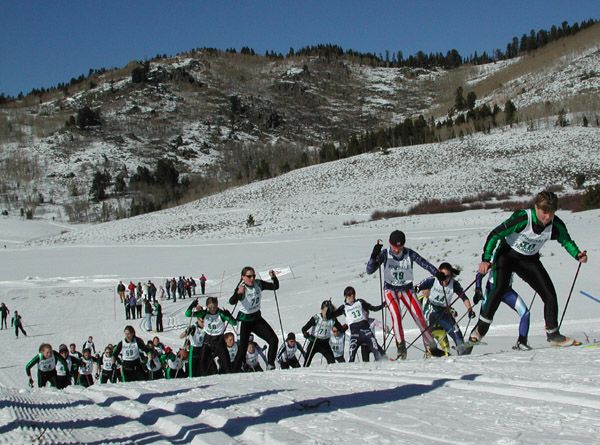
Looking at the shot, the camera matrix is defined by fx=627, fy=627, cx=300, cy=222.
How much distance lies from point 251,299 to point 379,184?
293ft

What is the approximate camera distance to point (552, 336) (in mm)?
8023

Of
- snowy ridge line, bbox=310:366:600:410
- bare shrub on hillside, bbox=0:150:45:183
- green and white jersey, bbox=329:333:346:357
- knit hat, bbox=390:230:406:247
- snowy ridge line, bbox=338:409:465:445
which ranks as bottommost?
green and white jersey, bbox=329:333:346:357

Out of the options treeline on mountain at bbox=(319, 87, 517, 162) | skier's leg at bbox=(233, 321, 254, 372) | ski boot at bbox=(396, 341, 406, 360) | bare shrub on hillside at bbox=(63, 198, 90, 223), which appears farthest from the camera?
bare shrub on hillside at bbox=(63, 198, 90, 223)

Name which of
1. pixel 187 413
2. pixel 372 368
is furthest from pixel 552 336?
pixel 187 413

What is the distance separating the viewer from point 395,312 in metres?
9.45

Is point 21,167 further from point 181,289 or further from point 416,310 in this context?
point 416,310

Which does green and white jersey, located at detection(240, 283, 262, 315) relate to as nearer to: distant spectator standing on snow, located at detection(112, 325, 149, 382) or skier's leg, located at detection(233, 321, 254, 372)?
skier's leg, located at detection(233, 321, 254, 372)

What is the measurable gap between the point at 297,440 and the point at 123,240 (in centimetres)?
7899

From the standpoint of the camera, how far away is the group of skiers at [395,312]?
784 centimetres

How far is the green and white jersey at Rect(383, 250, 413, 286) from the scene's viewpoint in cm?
937

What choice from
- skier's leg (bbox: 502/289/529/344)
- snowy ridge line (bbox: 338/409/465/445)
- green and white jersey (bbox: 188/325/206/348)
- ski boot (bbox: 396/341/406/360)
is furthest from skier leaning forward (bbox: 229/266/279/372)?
snowy ridge line (bbox: 338/409/465/445)

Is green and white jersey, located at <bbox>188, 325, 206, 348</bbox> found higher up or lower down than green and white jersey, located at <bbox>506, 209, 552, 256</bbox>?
lower down

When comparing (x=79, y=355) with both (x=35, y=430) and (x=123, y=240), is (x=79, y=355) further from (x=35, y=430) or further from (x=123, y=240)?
(x=123, y=240)

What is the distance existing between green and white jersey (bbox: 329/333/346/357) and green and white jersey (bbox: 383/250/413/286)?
3.06 m
